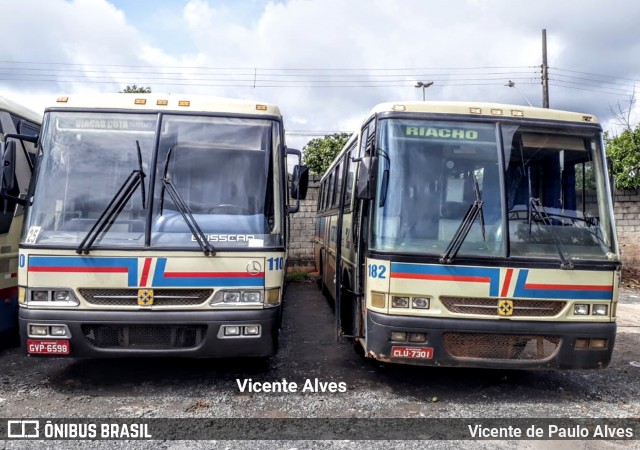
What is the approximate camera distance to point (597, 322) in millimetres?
4996

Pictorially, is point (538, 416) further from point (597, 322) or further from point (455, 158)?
point (455, 158)

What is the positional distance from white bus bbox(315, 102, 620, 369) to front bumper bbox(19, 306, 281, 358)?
1114 millimetres

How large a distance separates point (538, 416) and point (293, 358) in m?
2.85

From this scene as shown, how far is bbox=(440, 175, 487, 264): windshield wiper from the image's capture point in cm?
484

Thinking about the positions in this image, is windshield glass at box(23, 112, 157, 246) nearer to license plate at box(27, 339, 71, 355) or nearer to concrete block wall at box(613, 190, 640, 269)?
license plate at box(27, 339, 71, 355)

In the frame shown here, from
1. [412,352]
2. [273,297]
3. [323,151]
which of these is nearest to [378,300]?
[412,352]

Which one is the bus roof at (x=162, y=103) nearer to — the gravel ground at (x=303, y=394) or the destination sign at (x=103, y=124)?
the destination sign at (x=103, y=124)

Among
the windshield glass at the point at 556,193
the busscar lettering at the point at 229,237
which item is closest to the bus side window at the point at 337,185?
the busscar lettering at the point at 229,237

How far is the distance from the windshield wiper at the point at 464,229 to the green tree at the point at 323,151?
835 inches

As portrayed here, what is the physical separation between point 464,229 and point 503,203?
480mm

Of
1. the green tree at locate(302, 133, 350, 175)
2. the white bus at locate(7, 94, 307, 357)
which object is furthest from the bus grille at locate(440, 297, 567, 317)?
the green tree at locate(302, 133, 350, 175)

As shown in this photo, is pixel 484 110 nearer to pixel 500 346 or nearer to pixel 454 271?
pixel 454 271

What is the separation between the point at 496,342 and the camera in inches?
196

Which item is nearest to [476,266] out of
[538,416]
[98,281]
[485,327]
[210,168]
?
[485,327]
